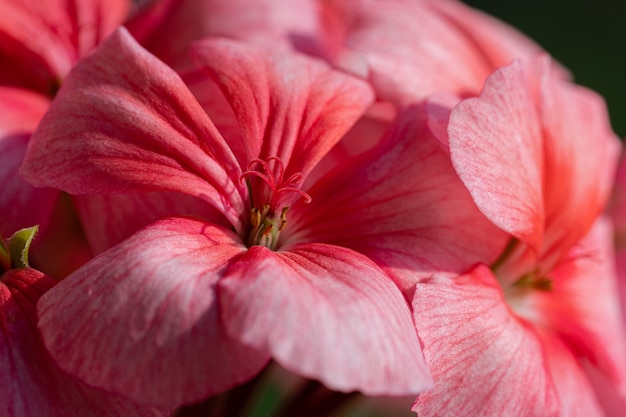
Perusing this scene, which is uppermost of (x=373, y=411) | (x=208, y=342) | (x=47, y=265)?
(x=208, y=342)

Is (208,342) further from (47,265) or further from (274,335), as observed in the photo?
(47,265)

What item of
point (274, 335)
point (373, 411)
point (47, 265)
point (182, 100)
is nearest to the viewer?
point (274, 335)

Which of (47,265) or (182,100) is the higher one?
(182,100)

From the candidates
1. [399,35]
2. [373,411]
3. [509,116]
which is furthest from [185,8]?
[373,411]

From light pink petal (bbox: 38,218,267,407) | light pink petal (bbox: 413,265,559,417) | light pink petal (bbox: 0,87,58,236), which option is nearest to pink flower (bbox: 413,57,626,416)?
light pink petal (bbox: 413,265,559,417)

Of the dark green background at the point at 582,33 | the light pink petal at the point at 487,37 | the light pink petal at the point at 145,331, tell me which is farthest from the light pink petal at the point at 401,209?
the dark green background at the point at 582,33
